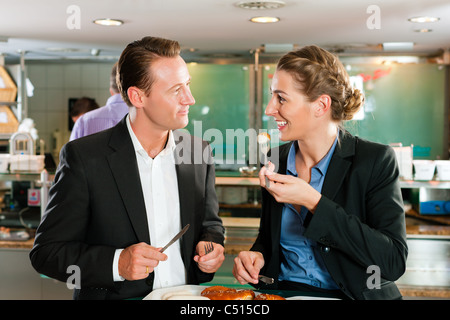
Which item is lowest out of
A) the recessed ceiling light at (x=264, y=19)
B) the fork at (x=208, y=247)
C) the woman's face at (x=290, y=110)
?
the fork at (x=208, y=247)

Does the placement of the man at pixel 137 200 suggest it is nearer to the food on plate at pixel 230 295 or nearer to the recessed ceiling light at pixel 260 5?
the food on plate at pixel 230 295

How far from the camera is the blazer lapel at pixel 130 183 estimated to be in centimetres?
157

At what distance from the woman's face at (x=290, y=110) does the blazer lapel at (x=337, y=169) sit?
130mm

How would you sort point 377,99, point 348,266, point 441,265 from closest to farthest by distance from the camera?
point 348,266 < point 441,265 < point 377,99

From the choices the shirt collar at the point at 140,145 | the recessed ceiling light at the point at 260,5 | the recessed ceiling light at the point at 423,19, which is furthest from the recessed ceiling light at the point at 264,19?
the shirt collar at the point at 140,145

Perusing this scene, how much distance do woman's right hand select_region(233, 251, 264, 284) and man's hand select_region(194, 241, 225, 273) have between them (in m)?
0.06

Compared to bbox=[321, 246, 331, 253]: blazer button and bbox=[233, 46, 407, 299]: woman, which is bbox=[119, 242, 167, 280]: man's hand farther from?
bbox=[321, 246, 331, 253]: blazer button

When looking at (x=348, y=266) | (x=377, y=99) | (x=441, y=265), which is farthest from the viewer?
(x=377, y=99)

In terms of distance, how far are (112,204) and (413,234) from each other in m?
2.22
